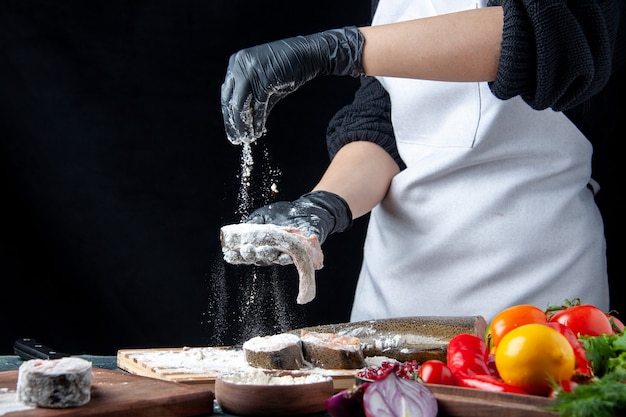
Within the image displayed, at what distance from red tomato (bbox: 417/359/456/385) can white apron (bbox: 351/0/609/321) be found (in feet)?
3.42

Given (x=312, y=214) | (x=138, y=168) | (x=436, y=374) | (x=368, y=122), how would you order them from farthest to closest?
1. (x=138, y=168)
2. (x=368, y=122)
3. (x=312, y=214)
4. (x=436, y=374)

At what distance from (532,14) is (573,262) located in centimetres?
81

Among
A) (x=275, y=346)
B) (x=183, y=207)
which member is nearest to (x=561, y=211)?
(x=275, y=346)

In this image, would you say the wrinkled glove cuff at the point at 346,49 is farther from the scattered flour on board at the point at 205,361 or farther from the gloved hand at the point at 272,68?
the scattered flour on board at the point at 205,361

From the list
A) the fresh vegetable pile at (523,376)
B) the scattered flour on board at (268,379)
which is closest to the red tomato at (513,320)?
the fresh vegetable pile at (523,376)

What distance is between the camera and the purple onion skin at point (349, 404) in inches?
50.1

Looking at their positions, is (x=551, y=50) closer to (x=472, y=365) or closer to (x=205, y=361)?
(x=472, y=365)

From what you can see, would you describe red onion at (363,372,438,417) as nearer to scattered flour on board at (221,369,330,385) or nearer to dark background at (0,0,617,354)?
scattered flour on board at (221,369,330,385)

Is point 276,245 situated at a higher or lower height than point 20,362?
higher

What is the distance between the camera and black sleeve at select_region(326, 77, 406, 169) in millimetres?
2689

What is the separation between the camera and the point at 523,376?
1.28 m

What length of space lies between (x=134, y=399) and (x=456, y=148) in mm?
1361

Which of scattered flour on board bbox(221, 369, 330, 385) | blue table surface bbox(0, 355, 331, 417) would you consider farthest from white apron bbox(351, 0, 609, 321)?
scattered flour on board bbox(221, 369, 330, 385)

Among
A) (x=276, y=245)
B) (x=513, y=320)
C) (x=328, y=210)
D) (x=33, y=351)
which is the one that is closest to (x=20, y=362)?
(x=33, y=351)
